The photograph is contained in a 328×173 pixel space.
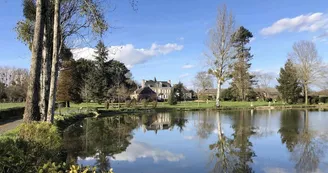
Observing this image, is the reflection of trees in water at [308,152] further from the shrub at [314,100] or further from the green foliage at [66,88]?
the shrub at [314,100]

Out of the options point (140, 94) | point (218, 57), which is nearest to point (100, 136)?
point (218, 57)

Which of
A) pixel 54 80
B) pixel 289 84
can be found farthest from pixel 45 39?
pixel 289 84

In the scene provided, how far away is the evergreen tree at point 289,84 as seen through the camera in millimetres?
45969

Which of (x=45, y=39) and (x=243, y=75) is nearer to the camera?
(x=45, y=39)

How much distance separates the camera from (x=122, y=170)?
8.36 meters

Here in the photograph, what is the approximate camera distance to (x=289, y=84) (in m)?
46.0

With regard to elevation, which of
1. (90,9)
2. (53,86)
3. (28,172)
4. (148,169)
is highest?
(90,9)

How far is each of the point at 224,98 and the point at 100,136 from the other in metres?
49.7

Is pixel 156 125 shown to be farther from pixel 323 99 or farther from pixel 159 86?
pixel 159 86

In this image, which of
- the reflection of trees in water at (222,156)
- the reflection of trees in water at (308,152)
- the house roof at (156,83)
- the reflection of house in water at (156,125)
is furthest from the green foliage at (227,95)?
the reflection of trees in water at (222,156)

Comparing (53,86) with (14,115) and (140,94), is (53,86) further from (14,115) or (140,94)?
(140,94)

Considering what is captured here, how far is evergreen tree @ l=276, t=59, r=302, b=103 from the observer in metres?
46.0

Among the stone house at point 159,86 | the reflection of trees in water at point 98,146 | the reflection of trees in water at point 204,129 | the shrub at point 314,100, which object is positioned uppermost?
the stone house at point 159,86

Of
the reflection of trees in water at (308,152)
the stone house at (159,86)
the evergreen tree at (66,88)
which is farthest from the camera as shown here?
the stone house at (159,86)
